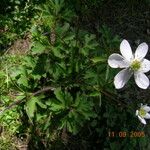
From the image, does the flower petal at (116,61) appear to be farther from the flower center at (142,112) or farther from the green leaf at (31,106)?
the green leaf at (31,106)

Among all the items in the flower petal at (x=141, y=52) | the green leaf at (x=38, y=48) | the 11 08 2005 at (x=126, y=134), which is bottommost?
the 11 08 2005 at (x=126, y=134)

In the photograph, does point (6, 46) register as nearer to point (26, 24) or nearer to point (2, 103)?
point (26, 24)

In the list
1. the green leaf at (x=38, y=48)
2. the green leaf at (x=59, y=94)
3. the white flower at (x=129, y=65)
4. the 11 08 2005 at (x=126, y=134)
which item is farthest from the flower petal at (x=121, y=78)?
the 11 08 2005 at (x=126, y=134)

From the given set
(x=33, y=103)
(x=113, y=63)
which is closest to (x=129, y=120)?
(x=33, y=103)

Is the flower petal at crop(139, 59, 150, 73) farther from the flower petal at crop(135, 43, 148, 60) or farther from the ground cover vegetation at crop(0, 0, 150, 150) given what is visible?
the ground cover vegetation at crop(0, 0, 150, 150)

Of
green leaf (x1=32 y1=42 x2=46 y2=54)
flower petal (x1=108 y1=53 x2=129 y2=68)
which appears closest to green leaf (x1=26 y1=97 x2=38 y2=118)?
green leaf (x1=32 y1=42 x2=46 y2=54)

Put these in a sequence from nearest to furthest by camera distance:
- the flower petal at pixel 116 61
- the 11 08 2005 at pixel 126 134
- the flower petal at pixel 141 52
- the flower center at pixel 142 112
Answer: the flower petal at pixel 116 61, the flower petal at pixel 141 52, the flower center at pixel 142 112, the 11 08 2005 at pixel 126 134

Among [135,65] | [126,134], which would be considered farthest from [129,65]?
[126,134]
